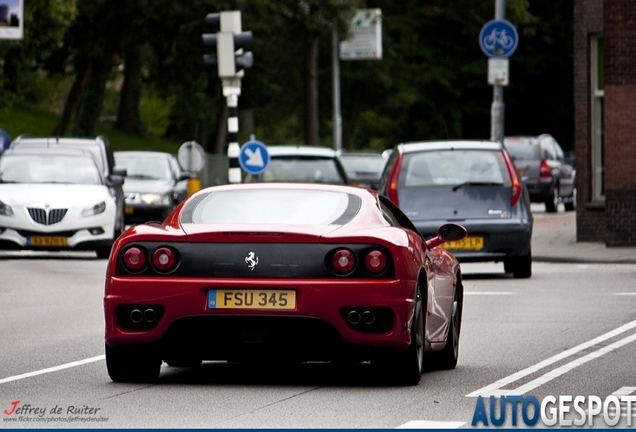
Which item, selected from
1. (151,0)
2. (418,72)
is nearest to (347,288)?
(151,0)

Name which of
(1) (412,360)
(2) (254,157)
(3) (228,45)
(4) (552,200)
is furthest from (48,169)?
(4) (552,200)

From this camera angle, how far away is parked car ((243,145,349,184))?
26.0m

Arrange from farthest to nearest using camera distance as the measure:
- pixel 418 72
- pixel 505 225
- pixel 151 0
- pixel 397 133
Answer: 1. pixel 397 133
2. pixel 418 72
3. pixel 151 0
4. pixel 505 225

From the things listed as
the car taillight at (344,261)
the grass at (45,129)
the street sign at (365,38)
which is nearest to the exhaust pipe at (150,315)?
the car taillight at (344,261)

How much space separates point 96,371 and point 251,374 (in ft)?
3.36

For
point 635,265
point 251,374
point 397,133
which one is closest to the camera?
point 251,374

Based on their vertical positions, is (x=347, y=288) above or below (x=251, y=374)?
above

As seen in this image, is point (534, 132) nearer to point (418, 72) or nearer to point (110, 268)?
point (418, 72)

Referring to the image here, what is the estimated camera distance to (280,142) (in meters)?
95.4

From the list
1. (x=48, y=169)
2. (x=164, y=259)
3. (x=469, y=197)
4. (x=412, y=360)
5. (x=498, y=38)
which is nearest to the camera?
(x=164, y=259)

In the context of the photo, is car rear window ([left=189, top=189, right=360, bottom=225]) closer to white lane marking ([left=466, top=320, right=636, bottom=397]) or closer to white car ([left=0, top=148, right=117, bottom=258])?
white lane marking ([left=466, top=320, right=636, bottom=397])

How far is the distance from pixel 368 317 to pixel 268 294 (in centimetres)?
57

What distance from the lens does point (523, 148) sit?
41594mm

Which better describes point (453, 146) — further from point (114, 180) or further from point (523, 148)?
point (523, 148)
